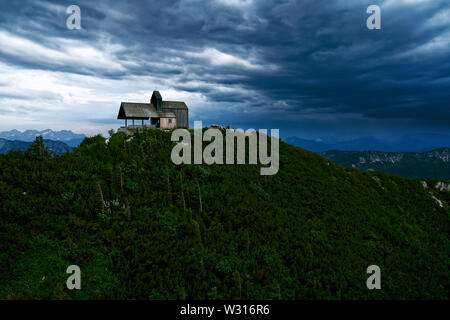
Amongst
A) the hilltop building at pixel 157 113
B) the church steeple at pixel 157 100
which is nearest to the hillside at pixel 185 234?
the hilltop building at pixel 157 113

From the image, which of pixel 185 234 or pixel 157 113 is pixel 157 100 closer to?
pixel 157 113

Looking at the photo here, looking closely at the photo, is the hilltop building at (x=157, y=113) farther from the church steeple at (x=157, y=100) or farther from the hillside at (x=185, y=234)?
the hillside at (x=185, y=234)

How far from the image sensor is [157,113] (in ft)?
127

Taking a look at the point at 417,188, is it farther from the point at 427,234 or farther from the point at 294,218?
the point at 294,218

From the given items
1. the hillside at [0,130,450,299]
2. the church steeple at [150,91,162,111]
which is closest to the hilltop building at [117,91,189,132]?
the church steeple at [150,91,162,111]

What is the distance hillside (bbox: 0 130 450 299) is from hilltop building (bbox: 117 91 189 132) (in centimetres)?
1533

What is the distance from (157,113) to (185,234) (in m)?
30.7

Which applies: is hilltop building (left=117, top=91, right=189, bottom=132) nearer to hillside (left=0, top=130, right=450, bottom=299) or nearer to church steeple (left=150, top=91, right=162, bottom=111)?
church steeple (left=150, top=91, right=162, bottom=111)

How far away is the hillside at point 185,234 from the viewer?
9633 mm

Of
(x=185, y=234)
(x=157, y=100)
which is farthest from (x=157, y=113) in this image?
(x=185, y=234)

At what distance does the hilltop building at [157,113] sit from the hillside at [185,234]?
15327 mm
